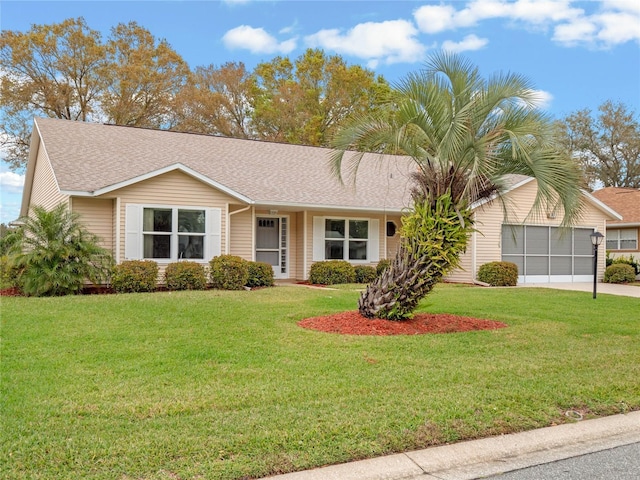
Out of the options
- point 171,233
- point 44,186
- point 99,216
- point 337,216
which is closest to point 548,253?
point 337,216

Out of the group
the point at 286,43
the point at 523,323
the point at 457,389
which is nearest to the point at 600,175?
the point at 286,43

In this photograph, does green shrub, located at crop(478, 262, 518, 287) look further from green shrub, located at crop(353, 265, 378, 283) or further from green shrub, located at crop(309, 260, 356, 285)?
green shrub, located at crop(309, 260, 356, 285)

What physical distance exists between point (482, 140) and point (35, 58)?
29.0 meters

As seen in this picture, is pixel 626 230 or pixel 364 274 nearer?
pixel 364 274

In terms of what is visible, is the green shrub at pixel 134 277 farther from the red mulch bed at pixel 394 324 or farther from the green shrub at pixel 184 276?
the red mulch bed at pixel 394 324

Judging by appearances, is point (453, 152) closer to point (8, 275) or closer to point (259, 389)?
point (259, 389)

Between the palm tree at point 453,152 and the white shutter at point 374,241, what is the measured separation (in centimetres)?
941

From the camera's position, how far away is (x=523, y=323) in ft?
30.7

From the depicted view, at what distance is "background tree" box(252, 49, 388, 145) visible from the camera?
3394cm

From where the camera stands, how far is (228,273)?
46.8 feet

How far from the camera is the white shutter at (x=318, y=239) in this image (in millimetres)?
17266

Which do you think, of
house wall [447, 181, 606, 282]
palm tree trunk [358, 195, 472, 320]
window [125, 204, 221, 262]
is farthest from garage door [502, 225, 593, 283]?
palm tree trunk [358, 195, 472, 320]

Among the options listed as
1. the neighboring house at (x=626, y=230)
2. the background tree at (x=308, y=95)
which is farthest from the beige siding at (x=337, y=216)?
the background tree at (x=308, y=95)

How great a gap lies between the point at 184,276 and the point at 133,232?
1.81 metres
